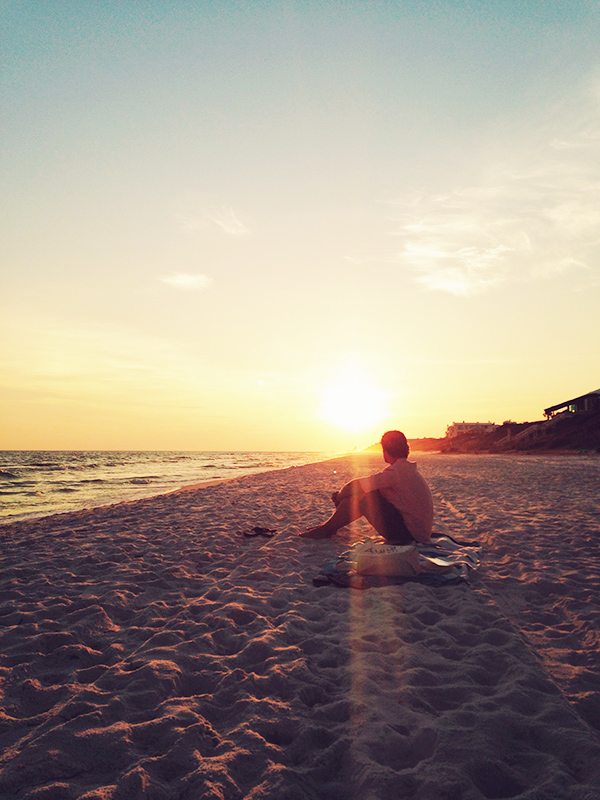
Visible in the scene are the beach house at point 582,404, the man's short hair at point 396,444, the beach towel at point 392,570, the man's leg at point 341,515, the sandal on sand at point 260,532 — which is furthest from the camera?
the beach house at point 582,404

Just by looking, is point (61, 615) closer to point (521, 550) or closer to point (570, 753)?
point (570, 753)

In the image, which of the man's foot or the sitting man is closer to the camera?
the sitting man

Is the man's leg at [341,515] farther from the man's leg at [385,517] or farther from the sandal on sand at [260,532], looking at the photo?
the sandal on sand at [260,532]

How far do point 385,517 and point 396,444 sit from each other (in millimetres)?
1078

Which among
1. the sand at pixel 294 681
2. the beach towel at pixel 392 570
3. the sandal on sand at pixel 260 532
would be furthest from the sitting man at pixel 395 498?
the sandal on sand at pixel 260 532

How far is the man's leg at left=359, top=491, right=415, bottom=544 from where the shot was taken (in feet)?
20.3

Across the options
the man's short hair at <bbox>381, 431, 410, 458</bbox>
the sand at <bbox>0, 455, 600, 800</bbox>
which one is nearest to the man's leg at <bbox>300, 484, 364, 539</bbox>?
the sand at <bbox>0, 455, 600, 800</bbox>

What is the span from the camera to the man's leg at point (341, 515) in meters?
6.39

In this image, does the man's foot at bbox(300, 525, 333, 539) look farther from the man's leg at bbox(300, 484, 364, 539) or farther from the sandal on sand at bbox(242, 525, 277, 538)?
the sandal on sand at bbox(242, 525, 277, 538)

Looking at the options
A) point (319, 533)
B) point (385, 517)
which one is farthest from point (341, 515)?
point (319, 533)

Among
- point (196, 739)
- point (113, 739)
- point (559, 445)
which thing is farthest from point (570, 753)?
point (559, 445)

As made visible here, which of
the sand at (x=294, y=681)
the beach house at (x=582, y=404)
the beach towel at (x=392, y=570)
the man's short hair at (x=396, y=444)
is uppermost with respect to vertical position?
the beach house at (x=582, y=404)

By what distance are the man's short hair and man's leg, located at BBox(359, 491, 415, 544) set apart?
0.61 meters

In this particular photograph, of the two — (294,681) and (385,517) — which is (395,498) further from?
(294,681)
